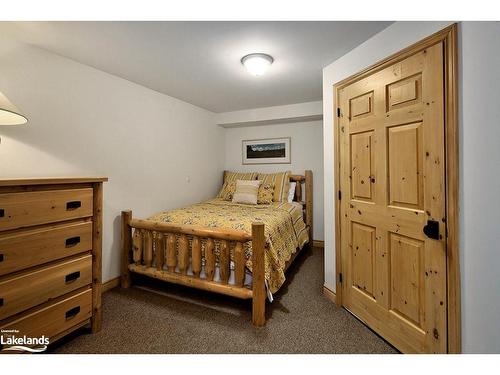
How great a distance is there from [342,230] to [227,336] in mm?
1234

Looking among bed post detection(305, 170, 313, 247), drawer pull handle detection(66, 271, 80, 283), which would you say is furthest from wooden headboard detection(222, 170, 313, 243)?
drawer pull handle detection(66, 271, 80, 283)

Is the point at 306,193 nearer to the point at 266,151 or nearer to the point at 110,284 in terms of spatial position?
the point at 266,151

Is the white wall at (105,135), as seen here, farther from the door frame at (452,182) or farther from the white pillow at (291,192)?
the door frame at (452,182)

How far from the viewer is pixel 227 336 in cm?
164

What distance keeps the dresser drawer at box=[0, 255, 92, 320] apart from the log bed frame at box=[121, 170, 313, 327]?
0.61 metres

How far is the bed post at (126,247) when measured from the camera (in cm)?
232

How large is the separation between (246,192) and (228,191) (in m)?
0.48

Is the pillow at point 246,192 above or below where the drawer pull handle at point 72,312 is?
above

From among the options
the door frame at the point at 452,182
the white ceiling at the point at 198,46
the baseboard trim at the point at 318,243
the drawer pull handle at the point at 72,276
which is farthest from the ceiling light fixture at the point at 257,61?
the baseboard trim at the point at 318,243

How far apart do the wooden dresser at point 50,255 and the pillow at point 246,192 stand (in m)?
1.95

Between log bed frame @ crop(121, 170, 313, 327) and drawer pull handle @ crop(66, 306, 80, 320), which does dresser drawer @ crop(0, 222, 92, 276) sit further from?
log bed frame @ crop(121, 170, 313, 327)

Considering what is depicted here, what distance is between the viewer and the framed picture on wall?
3898 millimetres

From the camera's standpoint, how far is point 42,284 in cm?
139
